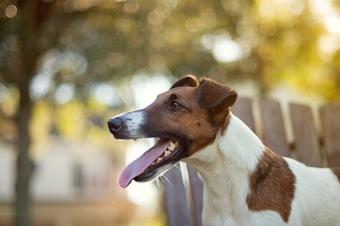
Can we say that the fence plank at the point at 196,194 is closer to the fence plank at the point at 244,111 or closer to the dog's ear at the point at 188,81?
the fence plank at the point at 244,111

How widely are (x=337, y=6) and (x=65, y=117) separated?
321 inches

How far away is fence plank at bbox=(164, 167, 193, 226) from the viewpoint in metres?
6.43

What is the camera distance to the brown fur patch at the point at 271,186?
15.9 feet

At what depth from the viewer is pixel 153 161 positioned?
15.7 ft

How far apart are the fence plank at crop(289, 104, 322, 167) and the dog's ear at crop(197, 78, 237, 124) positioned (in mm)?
2416

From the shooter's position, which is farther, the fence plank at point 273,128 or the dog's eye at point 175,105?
the fence plank at point 273,128

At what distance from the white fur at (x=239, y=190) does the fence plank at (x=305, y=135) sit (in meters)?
1.94

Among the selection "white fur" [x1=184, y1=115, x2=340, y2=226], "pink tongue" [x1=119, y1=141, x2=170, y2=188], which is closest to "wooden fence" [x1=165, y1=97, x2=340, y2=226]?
"white fur" [x1=184, y1=115, x2=340, y2=226]

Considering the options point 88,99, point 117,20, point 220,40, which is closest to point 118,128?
point 117,20

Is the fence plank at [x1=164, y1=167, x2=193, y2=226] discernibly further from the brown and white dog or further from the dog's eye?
the dog's eye

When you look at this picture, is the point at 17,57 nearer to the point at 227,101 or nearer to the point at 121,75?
the point at 121,75

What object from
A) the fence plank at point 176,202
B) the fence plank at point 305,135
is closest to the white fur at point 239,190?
the fence plank at point 176,202

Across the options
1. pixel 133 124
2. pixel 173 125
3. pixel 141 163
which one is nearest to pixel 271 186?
pixel 173 125

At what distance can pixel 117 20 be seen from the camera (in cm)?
1529
